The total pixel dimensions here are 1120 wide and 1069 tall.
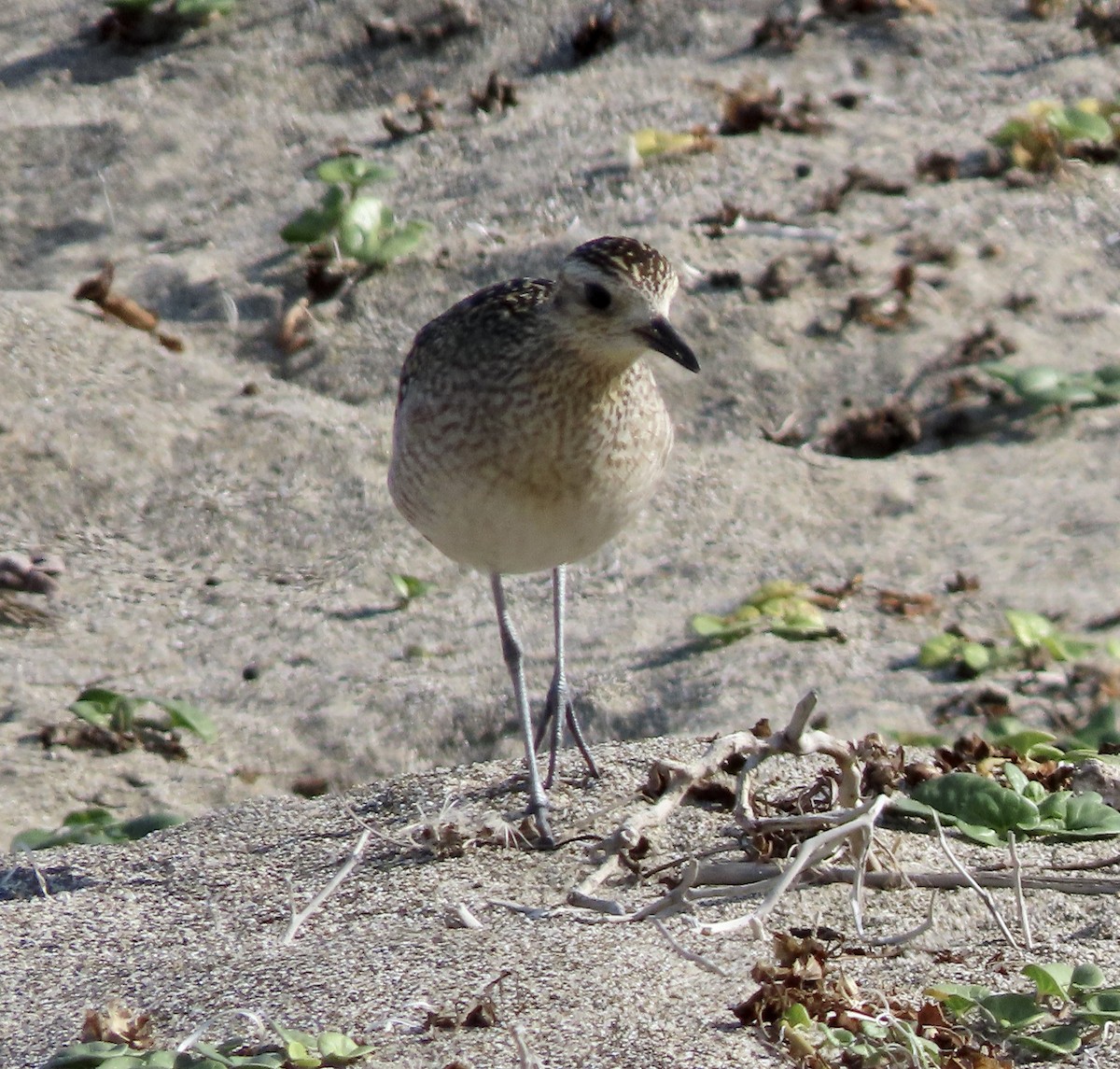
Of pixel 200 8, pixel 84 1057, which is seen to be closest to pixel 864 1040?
pixel 84 1057

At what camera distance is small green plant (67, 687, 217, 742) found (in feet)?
21.2

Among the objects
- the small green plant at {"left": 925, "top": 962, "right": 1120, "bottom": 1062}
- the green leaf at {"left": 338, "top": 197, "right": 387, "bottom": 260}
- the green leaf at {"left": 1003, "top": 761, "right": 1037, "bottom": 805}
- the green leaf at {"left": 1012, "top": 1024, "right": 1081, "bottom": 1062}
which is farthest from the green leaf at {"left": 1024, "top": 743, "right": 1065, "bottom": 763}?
the green leaf at {"left": 338, "top": 197, "right": 387, "bottom": 260}

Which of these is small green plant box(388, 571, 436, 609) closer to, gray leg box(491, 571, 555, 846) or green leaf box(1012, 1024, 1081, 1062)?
gray leg box(491, 571, 555, 846)

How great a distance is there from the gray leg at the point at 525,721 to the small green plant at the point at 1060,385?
292cm

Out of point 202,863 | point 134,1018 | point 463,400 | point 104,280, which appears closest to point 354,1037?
point 134,1018

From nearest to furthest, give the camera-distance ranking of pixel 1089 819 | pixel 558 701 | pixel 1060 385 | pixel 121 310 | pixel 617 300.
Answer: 1. pixel 1089 819
2. pixel 617 300
3. pixel 558 701
4. pixel 1060 385
5. pixel 121 310

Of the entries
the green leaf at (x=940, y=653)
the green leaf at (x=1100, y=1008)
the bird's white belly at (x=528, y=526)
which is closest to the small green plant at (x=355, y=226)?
the green leaf at (x=940, y=653)

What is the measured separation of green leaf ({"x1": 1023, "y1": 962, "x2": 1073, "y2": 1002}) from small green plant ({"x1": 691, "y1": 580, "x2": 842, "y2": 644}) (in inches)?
128

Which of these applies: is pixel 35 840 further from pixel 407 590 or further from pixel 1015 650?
pixel 1015 650

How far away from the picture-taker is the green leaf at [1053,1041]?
3.49m

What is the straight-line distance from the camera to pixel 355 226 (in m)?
9.13

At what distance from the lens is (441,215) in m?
9.55

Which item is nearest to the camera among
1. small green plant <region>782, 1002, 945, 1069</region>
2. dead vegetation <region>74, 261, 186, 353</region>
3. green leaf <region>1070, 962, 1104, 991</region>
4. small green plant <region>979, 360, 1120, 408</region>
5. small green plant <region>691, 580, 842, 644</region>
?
small green plant <region>782, 1002, 945, 1069</region>

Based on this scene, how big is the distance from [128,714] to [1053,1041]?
3.89 m
